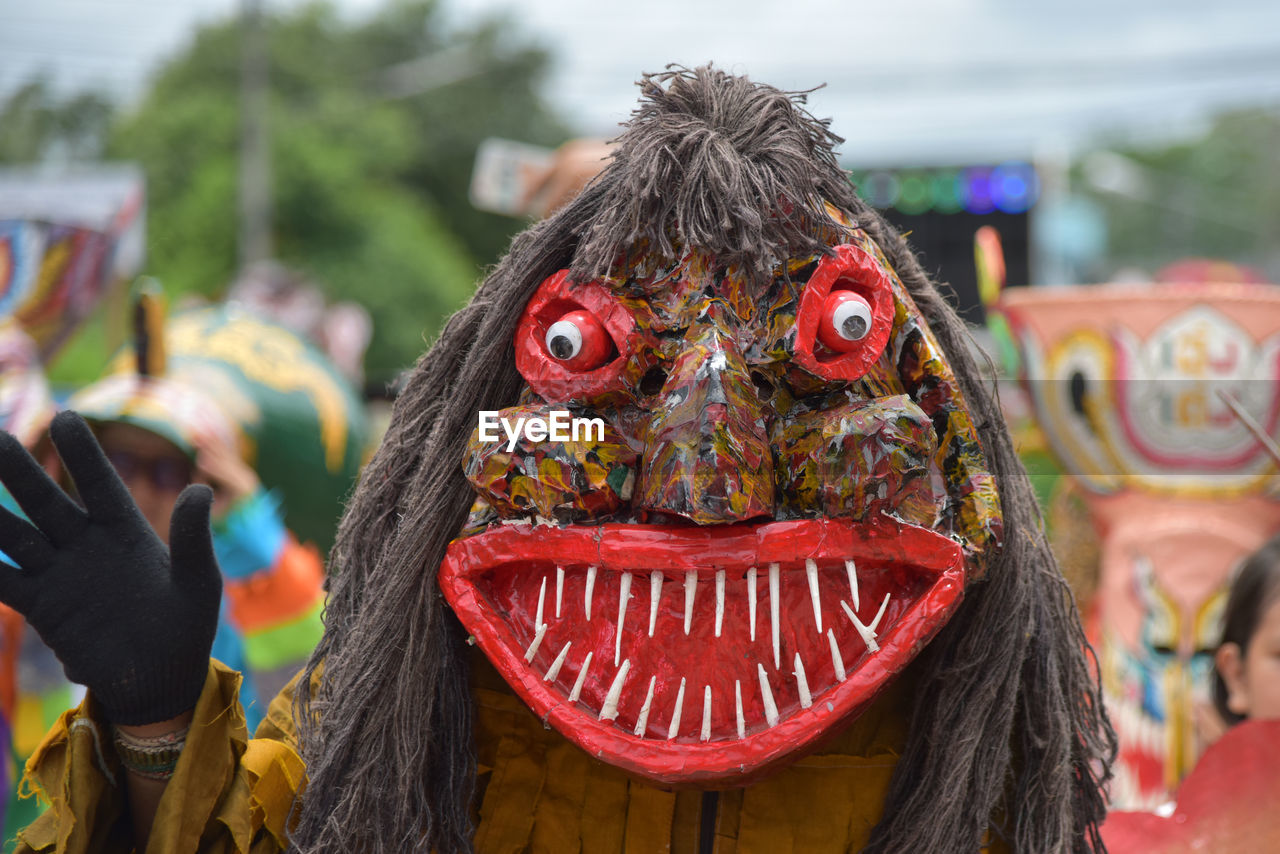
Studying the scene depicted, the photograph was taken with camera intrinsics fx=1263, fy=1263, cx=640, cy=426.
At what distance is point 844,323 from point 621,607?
0.35 meters

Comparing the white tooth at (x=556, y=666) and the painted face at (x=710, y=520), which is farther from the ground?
the painted face at (x=710, y=520)

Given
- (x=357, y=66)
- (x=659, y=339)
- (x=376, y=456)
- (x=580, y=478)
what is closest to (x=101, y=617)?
(x=376, y=456)

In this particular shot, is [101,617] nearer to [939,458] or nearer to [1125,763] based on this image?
[939,458]

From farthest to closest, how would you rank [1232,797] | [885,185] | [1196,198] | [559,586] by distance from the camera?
[1196,198] < [885,185] < [1232,797] < [559,586]

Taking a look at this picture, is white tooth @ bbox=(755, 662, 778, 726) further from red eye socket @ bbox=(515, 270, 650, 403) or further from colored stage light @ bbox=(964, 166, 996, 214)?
colored stage light @ bbox=(964, 166, 996, 214)

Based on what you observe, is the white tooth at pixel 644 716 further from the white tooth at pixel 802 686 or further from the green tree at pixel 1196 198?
the green tree at pixel 1196 198

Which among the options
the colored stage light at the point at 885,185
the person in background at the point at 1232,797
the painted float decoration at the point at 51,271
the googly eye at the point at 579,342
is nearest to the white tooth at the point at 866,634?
the googly eye at the point at 579,342

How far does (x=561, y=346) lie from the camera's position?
4.16 feet

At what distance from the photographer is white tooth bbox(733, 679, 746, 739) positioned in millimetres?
1208

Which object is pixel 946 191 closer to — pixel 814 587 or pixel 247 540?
pixel 247 540

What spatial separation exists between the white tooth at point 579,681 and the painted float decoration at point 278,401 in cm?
218

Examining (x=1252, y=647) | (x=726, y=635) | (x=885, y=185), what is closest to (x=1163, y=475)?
(x=1252, y=647)

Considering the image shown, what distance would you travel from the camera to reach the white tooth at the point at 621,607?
48.8 inches

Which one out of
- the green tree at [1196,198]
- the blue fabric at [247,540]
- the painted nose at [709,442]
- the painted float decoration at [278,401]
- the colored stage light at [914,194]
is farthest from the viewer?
the green tree at [1196,198]
